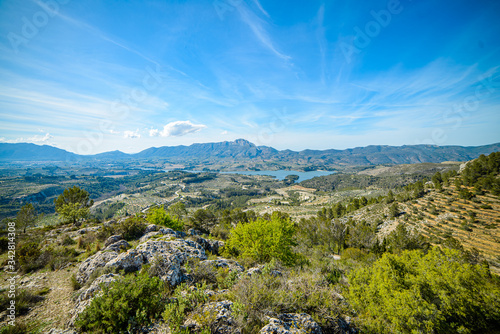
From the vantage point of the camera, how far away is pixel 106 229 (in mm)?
21234

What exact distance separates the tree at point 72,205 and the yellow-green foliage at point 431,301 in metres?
43.7

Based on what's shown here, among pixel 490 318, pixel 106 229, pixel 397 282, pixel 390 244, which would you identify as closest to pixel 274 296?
pixel 397 282

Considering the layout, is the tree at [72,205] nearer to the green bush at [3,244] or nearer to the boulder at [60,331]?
the green bush at [3,244]

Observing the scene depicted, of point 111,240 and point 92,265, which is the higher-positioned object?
point 92,265

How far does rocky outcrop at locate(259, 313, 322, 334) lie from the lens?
6.60 metres

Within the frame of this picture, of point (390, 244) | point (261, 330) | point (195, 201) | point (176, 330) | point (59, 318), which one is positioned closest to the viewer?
point (176, 330)

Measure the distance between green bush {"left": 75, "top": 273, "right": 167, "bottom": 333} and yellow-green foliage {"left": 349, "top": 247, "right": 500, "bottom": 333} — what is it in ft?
35.2

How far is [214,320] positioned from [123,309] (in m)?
3.51

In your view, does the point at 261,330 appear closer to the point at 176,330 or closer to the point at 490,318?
the point at 176,330

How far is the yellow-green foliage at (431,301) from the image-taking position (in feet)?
32.2

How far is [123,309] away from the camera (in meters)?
6.81

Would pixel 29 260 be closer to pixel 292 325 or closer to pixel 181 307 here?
pixel 181 307

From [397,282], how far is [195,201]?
18630 centimetres

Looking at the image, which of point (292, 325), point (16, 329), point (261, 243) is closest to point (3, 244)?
point (16, 329)
